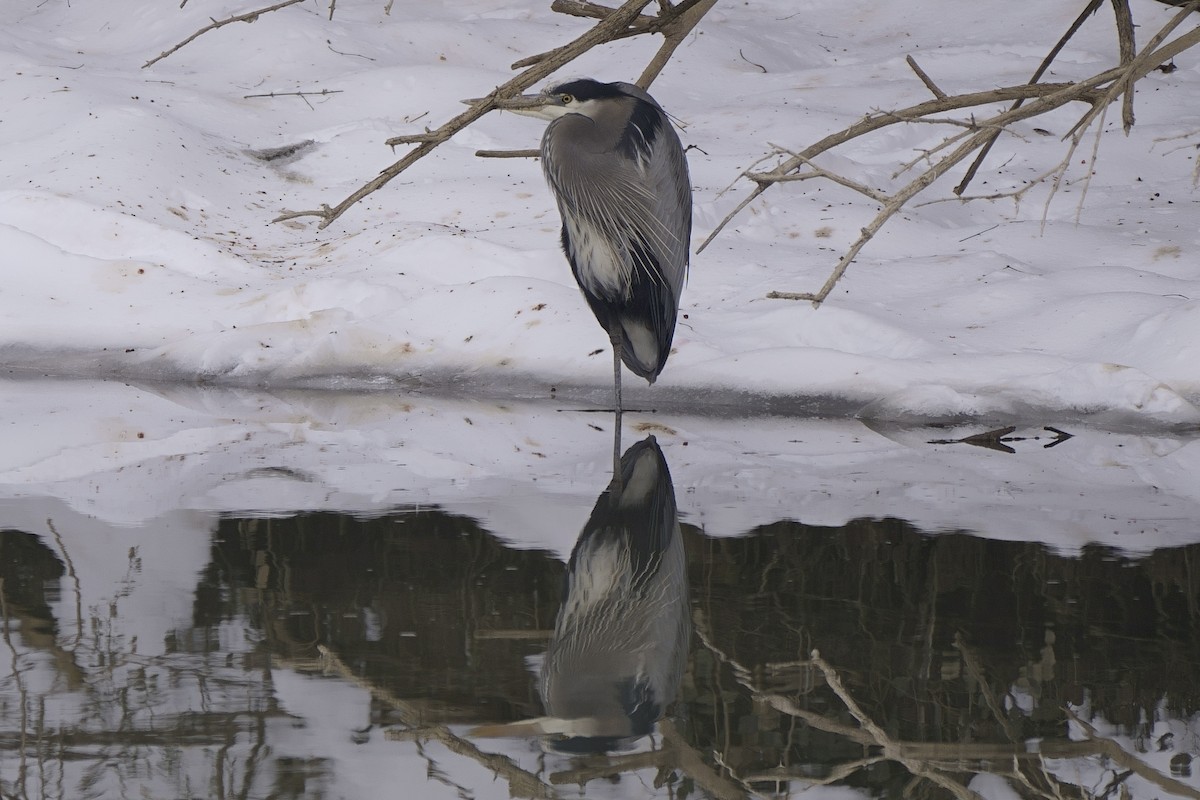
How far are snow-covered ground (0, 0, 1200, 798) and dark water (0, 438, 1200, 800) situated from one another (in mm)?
59

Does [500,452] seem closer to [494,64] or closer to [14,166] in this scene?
[14,166]

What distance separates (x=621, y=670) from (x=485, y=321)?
4.32 metres

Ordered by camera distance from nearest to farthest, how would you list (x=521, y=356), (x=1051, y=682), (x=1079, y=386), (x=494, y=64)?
(x=1051, y=682), (x=1079, y=386), (x=521, y=356), (x=494, y=64)

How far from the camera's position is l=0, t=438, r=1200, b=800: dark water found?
2.16 metres

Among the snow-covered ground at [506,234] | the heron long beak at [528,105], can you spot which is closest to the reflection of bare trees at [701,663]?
the heron long beak at [528,105]

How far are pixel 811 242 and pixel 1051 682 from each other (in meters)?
5.78

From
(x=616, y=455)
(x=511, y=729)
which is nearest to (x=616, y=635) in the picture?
(x=511, y=729)

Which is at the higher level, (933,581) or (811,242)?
(811,242)

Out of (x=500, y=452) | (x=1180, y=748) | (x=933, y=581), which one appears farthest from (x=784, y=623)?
(x=500, y=452)

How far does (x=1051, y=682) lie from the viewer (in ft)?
8.61

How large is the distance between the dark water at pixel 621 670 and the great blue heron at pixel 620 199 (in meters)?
2.03

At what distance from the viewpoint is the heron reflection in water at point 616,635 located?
93.6 inches

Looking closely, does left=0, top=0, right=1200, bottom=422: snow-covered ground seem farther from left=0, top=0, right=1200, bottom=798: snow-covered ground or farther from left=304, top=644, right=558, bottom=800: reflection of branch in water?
left=304, top=644, right=558, bottom=800: reflection of branch in water

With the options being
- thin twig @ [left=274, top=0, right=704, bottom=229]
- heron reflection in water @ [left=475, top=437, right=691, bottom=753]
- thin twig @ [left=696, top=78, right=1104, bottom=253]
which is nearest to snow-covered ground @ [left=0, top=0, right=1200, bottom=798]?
heron reflection in water @ [left=475, top=437, right=691, bottom=753]
